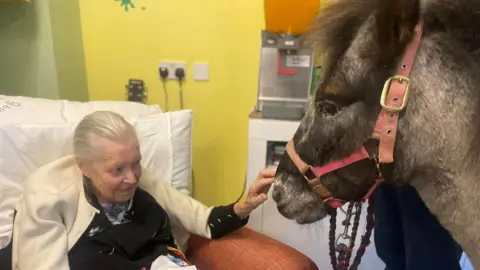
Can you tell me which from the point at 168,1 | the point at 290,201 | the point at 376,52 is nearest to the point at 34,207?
the point at 290,201

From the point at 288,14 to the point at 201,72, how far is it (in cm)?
56

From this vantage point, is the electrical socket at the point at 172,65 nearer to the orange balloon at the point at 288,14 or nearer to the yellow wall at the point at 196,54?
the yellow wall at the point at 196,54

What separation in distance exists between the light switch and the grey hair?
0.83 meters

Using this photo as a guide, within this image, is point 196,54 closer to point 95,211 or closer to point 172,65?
point 172,65

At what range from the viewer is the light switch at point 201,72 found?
83.2 inches

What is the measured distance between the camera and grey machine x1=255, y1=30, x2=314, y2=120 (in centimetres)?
175

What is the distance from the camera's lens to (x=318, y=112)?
0.87 m

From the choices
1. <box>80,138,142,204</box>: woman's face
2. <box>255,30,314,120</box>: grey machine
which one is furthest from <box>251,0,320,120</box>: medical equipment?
<box>80,138,142,204</box>: woman's face

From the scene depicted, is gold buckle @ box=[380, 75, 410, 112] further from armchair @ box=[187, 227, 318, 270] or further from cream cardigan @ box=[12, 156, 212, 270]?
cream cardigan @ box=[12, 156, 212, 270]

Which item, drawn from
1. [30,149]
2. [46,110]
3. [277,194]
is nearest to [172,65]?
[46,110]

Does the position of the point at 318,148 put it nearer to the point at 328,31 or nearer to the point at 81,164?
the point at 328,31

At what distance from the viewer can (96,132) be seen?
130cm

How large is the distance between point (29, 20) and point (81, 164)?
829 mm

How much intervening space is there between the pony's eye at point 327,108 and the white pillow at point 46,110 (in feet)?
3.17
